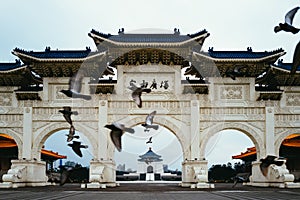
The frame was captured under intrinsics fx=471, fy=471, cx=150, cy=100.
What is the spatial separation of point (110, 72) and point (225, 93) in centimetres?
730

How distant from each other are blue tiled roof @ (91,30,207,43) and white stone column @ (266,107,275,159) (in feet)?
19.6

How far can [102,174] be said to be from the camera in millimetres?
26078

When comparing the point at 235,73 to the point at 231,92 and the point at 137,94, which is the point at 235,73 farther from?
the point at 137,94

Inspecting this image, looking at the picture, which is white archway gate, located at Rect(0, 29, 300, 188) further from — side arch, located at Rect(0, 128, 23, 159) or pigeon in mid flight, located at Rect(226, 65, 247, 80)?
pigeon in mid flight, located at Rect(226, 65, 247, 80)

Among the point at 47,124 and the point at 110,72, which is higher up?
the point at 110,72

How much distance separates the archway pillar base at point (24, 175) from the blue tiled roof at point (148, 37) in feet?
27.6

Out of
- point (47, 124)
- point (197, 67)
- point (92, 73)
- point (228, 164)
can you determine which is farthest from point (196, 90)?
point (228, 164)

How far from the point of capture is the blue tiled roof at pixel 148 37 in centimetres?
2697

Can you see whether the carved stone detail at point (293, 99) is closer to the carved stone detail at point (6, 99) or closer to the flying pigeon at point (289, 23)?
the carved stone detail at point (6, 99)

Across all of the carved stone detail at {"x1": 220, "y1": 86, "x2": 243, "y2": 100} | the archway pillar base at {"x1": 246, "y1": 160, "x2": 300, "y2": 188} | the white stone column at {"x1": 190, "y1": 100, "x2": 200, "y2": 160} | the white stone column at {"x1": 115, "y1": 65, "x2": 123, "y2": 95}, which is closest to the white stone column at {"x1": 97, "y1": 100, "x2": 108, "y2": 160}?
the white stone column at {"x1": 115, "y1": 65, "x2": 123, "y2": 95}

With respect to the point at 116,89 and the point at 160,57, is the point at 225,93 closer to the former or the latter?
the point at 160,57

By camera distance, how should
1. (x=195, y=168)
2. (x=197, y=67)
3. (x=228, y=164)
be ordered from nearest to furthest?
(x=195, y=168) → (x=197, y=67) → (x=228, y=164)

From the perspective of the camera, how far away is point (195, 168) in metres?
26.2

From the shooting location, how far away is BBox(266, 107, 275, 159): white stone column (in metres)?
26.8
